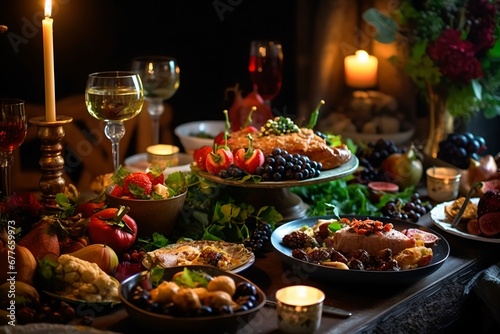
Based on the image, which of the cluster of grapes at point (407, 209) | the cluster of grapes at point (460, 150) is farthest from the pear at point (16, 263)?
the cluster of grapes at point (460, 150)

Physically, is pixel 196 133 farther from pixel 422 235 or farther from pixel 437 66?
pixel 422 235

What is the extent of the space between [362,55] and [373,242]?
5.46 ft

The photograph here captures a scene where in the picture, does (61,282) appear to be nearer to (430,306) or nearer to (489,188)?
(430,306)

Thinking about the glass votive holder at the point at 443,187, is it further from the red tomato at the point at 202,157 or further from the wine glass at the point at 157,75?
the wine glass at the point at 157,75

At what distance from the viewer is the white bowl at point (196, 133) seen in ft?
7.57

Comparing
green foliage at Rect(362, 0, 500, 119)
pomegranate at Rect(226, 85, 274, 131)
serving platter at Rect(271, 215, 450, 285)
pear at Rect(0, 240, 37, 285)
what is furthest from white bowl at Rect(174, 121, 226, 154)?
pear at Rect(0, 240, 37, 285)

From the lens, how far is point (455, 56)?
2312 mm

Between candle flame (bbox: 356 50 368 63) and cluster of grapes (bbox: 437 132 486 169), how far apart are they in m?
0.83

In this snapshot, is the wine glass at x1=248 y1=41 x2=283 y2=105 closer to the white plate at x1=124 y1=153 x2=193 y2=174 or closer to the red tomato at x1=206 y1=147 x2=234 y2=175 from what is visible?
the white plate at x1=124 y1=153 x2=193 y2=174

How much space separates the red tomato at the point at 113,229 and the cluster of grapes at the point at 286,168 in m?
0.36

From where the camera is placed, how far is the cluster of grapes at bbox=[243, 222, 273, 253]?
1.62m

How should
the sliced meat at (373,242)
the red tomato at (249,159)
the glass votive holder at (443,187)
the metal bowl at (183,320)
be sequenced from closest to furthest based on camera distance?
the metal bowl at (183,320)
the sliced meat at (373,242)
the red tomato at (249,159)
the glass votive holder at (443,187)

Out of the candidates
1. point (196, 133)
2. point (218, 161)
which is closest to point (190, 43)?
point (196, 133)

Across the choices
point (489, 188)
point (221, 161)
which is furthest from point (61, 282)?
point (489, 188)
